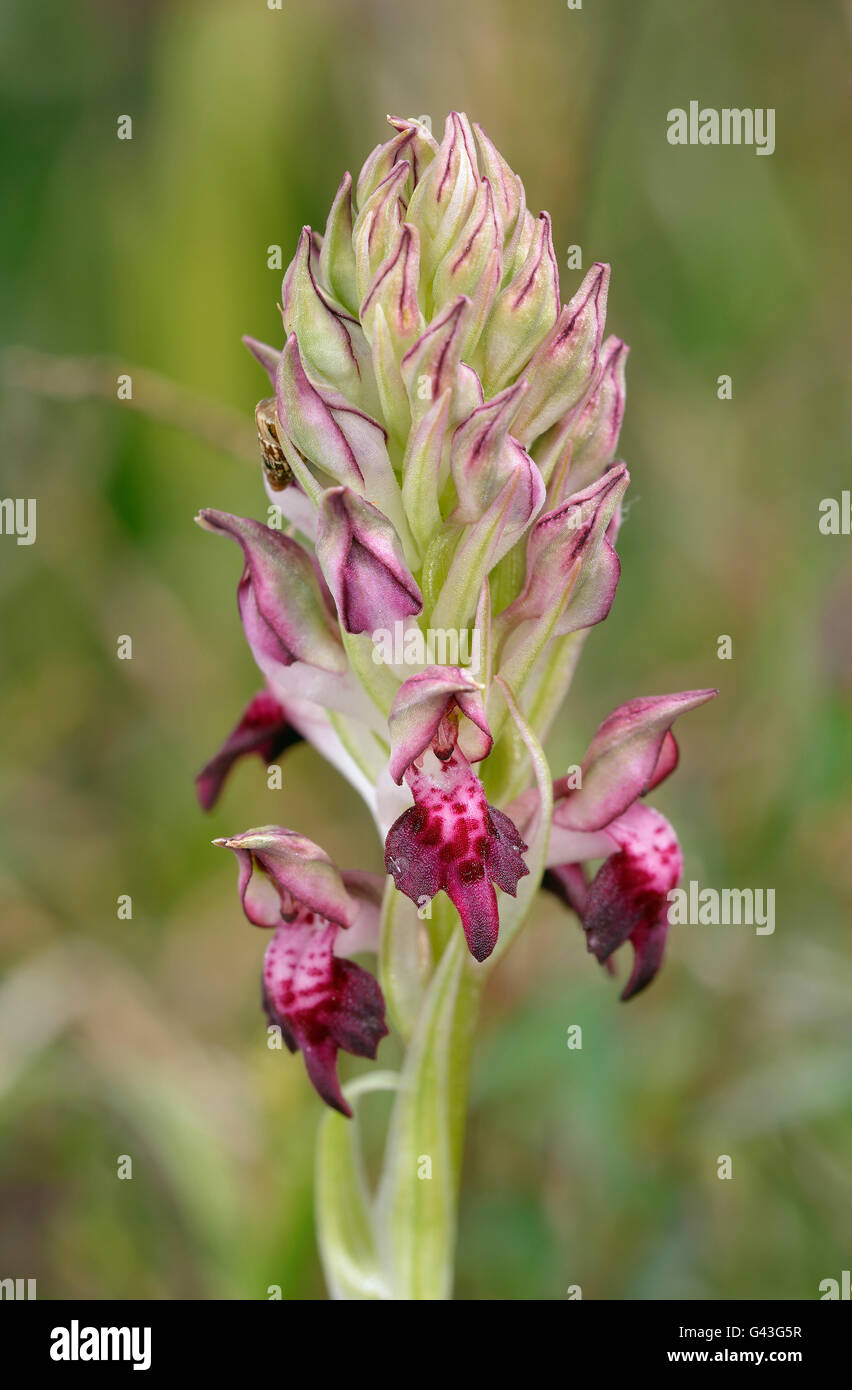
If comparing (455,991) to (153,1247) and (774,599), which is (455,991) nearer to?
(153,1247)

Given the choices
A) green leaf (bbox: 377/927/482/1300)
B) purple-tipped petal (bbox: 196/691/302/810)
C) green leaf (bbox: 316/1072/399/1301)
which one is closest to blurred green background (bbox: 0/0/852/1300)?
green leaf (bbox: 316/1072/399/1301)

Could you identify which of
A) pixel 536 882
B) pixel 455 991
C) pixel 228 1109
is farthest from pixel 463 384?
pixel 228 1109

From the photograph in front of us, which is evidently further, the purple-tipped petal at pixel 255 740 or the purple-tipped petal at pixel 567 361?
the purple-tipped petal at pixel 255 740

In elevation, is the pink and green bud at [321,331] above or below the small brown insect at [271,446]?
above

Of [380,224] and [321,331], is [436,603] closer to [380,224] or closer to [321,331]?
[321,331]
